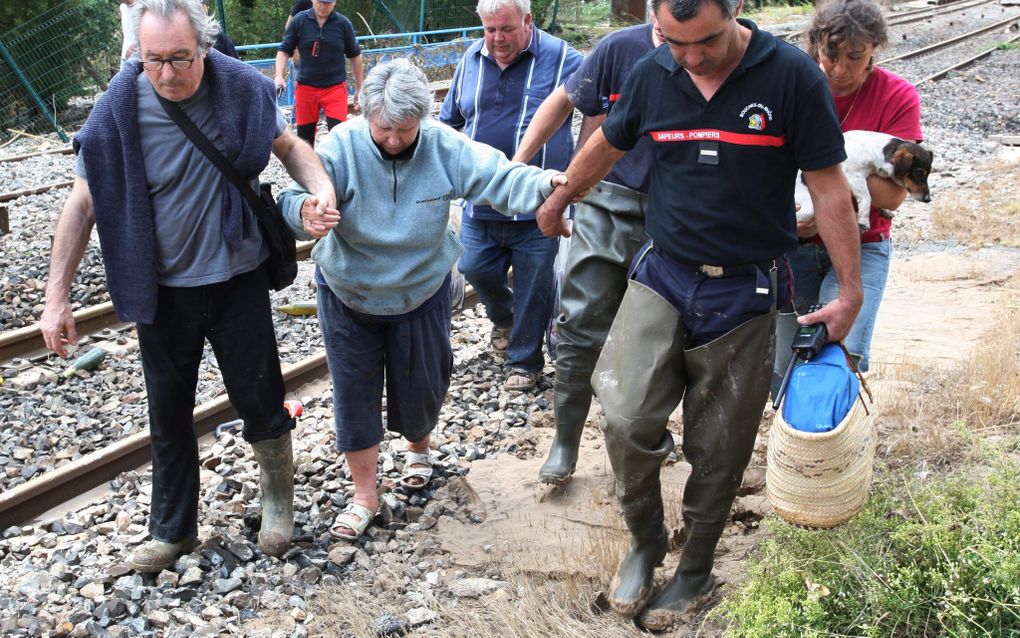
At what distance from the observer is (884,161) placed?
4012 mm

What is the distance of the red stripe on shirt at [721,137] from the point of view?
10.9 feet

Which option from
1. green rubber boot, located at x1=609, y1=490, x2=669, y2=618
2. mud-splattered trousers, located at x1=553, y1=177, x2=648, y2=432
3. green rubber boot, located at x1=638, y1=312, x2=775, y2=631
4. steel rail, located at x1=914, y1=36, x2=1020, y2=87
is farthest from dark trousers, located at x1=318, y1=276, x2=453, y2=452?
steel rail, located at x1=914, y1=36, x2=1020, y2=87

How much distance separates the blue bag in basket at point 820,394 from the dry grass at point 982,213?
24.8ft

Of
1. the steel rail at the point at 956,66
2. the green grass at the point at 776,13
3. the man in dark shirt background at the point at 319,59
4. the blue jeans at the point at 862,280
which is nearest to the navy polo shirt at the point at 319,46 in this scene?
the man in dark shirt background at the point at 319,59

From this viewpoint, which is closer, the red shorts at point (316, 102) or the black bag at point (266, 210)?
the black bag at point (266, 210)

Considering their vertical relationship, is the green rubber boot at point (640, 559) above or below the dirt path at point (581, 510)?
above

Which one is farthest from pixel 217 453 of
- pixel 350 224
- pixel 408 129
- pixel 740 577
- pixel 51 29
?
pixel 51 29

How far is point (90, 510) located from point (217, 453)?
785 mm

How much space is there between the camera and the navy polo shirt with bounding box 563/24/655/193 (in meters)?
4.50

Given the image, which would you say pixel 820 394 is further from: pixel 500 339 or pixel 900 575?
pixel 500 339

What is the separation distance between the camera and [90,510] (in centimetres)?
517

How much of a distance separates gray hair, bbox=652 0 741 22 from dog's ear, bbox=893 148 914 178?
3.68 feet

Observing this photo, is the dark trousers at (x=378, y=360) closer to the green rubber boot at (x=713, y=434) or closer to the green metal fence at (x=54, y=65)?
the green rubber boot at (x=713, y=434)

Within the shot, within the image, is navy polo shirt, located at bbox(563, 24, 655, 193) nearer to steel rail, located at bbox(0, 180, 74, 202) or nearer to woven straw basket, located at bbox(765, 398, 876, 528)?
woven straw basket, located at bbox(765, 398, 876, 528)
